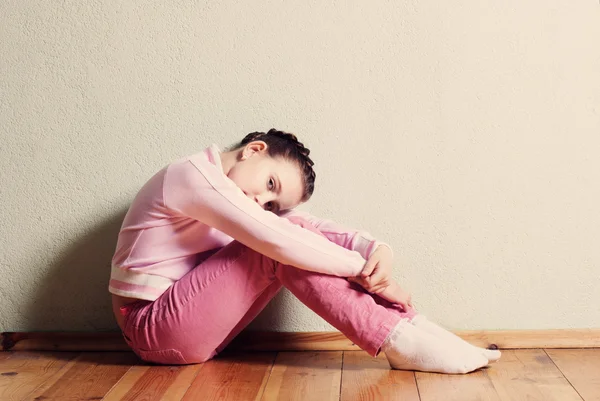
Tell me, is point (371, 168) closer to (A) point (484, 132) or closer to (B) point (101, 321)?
(A) point (484, 132)

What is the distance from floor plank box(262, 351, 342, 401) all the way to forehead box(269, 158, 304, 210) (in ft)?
1.19

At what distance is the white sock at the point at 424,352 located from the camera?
1423 millimetres

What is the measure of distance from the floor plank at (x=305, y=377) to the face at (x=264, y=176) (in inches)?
14.3

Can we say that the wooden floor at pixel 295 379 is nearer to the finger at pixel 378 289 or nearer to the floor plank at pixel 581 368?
the floor plank at pixel 581 368

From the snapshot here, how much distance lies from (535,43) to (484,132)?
0.75ft

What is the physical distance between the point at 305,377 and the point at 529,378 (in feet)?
1.51

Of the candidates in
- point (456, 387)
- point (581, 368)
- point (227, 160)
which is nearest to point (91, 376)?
point (227, 160)

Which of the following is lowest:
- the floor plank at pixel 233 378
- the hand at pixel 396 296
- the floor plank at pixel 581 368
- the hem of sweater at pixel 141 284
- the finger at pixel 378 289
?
the floor plank at pixel 581 368

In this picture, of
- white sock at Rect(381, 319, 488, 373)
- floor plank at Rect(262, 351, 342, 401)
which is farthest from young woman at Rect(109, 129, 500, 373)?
floor plank at Rect(262, 351, 342, 401)

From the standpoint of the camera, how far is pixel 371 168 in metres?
1.66

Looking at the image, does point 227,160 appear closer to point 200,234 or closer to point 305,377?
point 200,234

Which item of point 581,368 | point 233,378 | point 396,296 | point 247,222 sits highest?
point 247,222

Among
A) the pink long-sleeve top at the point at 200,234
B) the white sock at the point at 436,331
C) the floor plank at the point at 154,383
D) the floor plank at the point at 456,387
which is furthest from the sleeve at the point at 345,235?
the floor plank at the point at 154,383

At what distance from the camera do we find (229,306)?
148 centimetres
